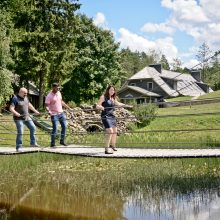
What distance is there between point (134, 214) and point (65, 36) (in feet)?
86.9

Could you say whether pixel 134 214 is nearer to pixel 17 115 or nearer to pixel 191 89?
pixel 17 115

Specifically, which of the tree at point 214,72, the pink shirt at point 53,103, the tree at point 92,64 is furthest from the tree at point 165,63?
the pink shirt at point 53,103

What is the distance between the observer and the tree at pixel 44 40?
106ft

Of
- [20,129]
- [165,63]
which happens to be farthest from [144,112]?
[165,63]

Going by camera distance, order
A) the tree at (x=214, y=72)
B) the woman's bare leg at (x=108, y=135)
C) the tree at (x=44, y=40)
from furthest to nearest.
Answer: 1. the tree at (x=214, y=72)
2. the tree at (x=44, y=40)
3. the woman's bare leg at (x=108, y=135)

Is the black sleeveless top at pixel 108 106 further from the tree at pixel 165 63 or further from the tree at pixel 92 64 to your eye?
the tree at pixel 165 63

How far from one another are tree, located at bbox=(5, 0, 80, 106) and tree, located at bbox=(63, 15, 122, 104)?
5.21m

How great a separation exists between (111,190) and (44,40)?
23.8 m

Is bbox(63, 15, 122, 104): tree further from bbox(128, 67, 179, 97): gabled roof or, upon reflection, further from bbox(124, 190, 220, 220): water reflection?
bbox(124, 190, 220, 220): water reflection

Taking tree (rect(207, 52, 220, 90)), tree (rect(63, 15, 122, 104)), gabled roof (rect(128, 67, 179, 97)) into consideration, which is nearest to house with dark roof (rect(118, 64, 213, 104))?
gabled roof (rect(128, 67, 179, 97))

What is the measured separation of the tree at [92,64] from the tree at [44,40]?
521 cm

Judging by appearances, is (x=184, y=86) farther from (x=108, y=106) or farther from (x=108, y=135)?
(x=108, y=135)

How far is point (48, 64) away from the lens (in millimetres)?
32938

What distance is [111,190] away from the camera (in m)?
10.9
